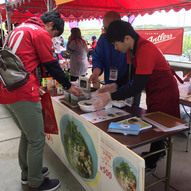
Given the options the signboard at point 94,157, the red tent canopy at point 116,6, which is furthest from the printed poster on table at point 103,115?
the red tent canopy at point 116,6

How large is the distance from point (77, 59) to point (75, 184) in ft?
8.90

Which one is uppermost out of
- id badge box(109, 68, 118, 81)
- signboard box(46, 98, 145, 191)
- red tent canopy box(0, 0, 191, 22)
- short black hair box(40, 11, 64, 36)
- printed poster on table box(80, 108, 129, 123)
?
red tent canopy box(0, 0, 191, 22)

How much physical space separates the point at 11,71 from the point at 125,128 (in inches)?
34.5

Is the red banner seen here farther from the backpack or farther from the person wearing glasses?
the backpack

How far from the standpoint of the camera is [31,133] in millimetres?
1610

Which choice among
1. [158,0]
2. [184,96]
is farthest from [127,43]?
[158,0]

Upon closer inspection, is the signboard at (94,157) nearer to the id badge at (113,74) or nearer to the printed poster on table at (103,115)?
the printed poster on table at (103,115)

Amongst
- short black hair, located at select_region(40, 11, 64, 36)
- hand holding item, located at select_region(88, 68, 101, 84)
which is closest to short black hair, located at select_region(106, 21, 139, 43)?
short black hair, located at select_region(40, 11, 64, 36)

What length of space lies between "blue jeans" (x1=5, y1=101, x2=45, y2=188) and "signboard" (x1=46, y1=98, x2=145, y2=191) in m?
0.30

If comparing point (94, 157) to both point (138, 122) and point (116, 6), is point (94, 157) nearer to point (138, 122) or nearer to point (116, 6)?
point (138, 122)

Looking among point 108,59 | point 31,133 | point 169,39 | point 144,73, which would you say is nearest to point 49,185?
point 31,133

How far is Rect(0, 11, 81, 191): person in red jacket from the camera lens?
146cm

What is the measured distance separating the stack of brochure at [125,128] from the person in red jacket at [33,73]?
0.61 m

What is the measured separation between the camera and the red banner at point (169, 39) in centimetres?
408
